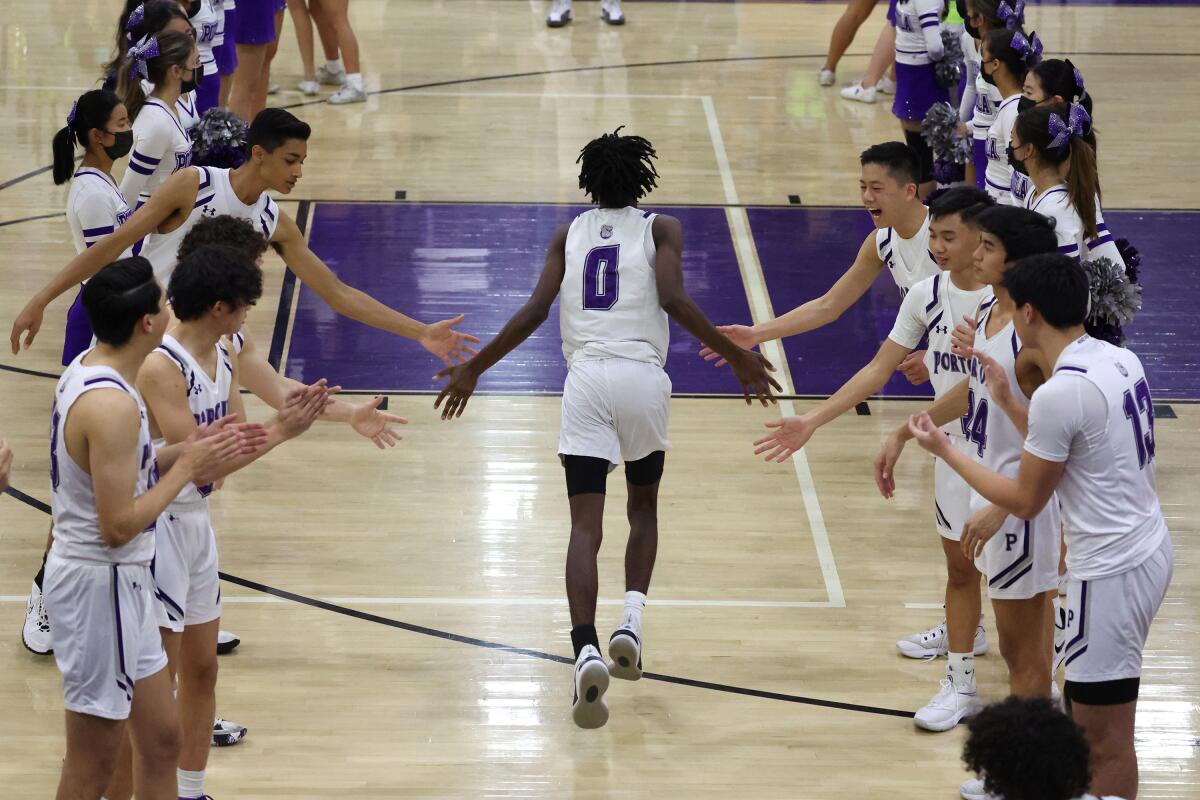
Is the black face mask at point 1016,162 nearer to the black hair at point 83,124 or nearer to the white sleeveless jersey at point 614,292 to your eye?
the white sleeveless jersey at point 614,292

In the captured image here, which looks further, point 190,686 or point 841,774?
point 841,774

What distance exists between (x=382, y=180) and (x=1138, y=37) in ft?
26.5

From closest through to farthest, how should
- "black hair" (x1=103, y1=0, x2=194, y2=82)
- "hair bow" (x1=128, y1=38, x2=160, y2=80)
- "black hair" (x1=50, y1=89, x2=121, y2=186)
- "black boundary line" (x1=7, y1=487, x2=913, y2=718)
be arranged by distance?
1. "black boundary line" (x1=7, y1=487, x2=913, y2=718)
2. "black hair" (x1=50, y1=89, x2=121, y2=186)
3. "hair bow" (x1=128, y1=38, x2=160, y2=80)
4. "black hair" (x1=103, y1=0, x2=194, y2=82)

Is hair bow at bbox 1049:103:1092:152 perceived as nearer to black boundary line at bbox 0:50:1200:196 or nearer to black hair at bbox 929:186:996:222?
black hair at bbox 929:186:996:222

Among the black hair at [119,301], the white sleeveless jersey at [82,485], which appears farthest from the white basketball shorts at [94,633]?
the black hair at [119,301]

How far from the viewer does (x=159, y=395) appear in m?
4.35

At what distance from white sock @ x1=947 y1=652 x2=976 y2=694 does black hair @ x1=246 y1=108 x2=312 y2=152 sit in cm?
295

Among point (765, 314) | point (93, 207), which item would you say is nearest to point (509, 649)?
point (93, 207)

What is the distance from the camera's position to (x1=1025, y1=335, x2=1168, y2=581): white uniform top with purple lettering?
4078 mm

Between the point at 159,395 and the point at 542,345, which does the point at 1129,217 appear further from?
the point at 159,395

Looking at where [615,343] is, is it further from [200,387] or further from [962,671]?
[962,671]

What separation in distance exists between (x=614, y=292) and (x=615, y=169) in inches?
16.8

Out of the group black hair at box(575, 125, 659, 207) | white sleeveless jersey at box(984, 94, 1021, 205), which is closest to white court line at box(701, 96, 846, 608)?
white sleeveless jersey at box(984, 94, 1021, 205)

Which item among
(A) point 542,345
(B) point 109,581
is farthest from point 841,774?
(A) point 542,345
